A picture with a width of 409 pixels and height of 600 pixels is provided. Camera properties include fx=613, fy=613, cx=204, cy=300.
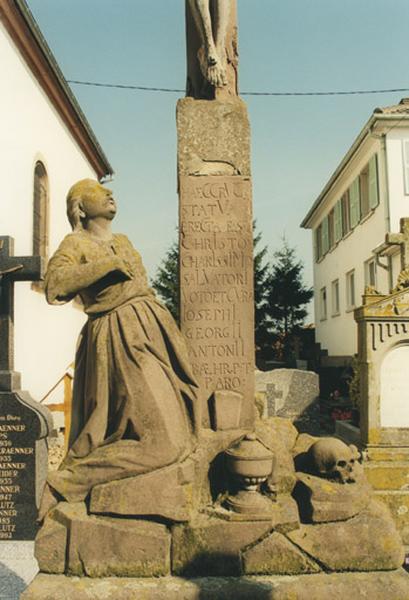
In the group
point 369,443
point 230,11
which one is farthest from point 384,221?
point 230,11

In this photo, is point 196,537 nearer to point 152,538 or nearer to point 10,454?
point 152,538

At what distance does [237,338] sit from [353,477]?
1.10 metres

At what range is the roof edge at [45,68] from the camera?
10922 millimetres

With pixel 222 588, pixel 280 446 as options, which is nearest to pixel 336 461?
pixel 280 446

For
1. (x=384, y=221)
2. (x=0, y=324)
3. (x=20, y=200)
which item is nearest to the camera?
(x=0, y=324)

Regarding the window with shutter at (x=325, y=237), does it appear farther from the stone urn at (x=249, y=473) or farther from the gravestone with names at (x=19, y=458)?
the stone urn at (x=249, y=473)

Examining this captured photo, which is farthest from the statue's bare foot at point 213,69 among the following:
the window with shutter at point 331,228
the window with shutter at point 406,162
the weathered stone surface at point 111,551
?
the window with shutter at point 331,228

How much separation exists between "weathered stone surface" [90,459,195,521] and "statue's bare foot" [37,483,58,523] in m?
0.26

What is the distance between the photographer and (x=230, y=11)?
4.20 m

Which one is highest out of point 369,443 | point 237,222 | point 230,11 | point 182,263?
point 230,11

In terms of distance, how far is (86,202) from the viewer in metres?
3.57

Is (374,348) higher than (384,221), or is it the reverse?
(384,221)

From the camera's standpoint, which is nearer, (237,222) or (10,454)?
(237,222)

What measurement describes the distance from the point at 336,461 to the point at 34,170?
10652 mm
